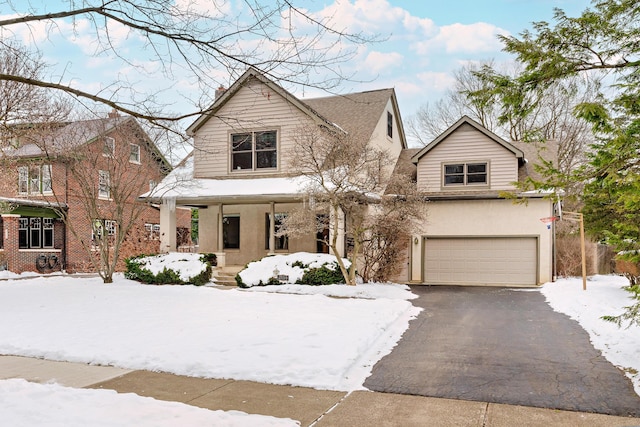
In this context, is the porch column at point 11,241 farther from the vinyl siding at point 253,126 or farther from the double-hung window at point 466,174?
the double-hung window at point 466,174

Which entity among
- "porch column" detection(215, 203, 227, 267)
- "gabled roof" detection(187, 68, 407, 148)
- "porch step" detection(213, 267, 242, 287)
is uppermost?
"gabled roof" detection(187, 68, 407, 148)

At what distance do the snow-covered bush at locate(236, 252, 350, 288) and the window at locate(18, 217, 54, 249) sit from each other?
14.0 metres

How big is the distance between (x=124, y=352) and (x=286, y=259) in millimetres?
8955

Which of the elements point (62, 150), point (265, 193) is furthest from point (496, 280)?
point (62, 150)

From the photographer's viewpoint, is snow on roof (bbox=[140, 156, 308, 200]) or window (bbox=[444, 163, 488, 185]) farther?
window (bbox=[444, 163, 488, 185])

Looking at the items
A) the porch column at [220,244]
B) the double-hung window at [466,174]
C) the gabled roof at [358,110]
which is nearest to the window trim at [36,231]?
the porch column at [220,244]

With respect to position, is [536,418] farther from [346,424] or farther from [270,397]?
[270,397]

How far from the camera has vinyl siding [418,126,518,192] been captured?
62.1 feet

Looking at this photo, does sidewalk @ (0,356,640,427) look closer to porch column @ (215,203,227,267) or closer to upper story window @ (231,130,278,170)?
porch column @ (215,203,227,267)

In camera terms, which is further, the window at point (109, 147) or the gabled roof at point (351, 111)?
the gabled roof at point (351, 111)

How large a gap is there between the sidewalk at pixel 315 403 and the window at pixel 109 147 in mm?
10470

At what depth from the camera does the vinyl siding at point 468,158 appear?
62.1ft

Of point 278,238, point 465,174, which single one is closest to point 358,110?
point 465,174

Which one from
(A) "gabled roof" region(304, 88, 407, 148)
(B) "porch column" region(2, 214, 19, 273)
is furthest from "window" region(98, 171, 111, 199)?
(A) "gabled roof" region(304, 88, 407, 148)
